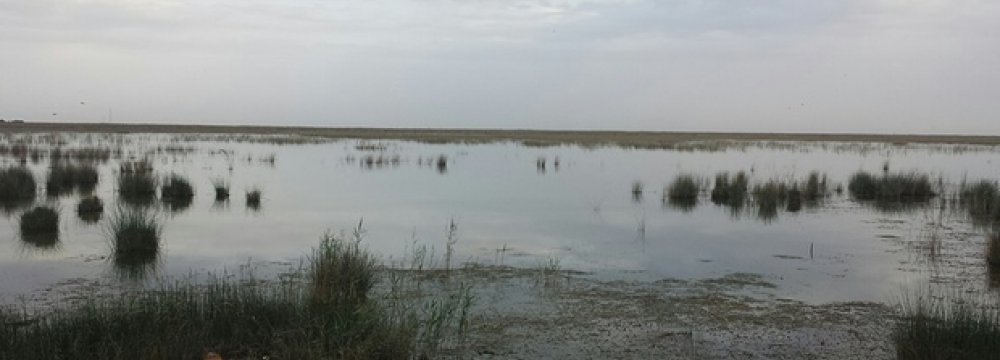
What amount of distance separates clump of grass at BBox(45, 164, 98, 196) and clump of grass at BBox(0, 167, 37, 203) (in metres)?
0.54

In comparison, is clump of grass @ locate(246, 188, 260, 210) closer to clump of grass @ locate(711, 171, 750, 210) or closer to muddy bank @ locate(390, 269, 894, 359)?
muddy bank @ locate(390, 269, 894, 359)

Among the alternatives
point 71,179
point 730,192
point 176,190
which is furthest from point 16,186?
point 730,192

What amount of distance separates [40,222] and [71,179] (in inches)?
315

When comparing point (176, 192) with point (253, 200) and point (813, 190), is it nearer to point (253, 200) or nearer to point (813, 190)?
point (253, 200)

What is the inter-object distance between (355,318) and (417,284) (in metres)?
2.81

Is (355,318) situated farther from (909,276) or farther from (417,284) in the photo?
(909,276)

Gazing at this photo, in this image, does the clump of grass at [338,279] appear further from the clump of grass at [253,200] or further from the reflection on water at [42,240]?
the clump of grass at [253,200]

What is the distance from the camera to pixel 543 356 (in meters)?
6.40

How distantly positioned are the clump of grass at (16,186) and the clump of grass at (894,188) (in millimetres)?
20530

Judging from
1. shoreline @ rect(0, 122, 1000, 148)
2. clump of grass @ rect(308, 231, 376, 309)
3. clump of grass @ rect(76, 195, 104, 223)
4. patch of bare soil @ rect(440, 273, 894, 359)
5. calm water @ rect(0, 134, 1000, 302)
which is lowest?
patch of bare soil @ rect(440, 273, 894, 359)

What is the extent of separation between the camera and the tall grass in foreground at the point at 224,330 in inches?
207

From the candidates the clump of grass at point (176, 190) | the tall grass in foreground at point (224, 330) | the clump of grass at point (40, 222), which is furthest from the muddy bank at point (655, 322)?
the clump of grass at point (176, 190)

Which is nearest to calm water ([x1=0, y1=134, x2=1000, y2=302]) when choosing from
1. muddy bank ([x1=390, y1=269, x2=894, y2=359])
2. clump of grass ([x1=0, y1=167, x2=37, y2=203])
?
clump of grass ([x1=0, y1=167, x2=37, y2=203])

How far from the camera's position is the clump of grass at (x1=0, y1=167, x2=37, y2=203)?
16859mm
